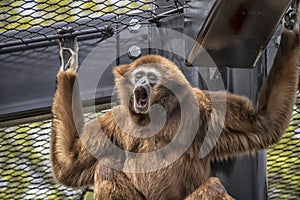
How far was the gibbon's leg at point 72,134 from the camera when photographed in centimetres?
529

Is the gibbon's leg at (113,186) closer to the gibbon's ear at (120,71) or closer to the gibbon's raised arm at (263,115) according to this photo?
the gibbon's raised arm at (263,115)

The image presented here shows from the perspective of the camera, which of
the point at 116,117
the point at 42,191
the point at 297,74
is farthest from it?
the point at 42,191

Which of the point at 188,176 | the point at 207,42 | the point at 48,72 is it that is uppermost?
the point at 207,42

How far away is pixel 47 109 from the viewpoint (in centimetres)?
545

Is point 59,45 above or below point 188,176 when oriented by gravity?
above

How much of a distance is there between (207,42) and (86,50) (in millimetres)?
1383

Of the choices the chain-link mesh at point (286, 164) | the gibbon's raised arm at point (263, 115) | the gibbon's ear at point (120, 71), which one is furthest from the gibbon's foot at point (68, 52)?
the chain-link mesh at point (286, 164)

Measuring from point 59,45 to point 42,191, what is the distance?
181cm

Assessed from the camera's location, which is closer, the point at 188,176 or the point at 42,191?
the point at 188,176

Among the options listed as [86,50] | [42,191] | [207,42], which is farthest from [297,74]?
[42,191]

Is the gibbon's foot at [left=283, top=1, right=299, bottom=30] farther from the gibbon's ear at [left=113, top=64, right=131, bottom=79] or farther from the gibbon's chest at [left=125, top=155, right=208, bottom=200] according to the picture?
the gibbon's ear at [left=113, top=64, right=131, bottom=79]

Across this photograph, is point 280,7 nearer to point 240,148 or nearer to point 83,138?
point 240,148

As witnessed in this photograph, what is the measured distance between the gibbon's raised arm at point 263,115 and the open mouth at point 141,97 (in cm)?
52

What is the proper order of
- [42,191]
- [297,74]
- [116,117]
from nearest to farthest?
[297,74]
[116,117]
[42,191]
